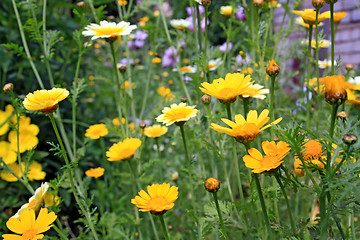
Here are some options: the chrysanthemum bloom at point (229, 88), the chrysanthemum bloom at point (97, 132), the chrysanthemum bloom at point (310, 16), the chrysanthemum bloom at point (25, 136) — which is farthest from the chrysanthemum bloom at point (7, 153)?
the chrysanthemum bloom at point (310, 16)

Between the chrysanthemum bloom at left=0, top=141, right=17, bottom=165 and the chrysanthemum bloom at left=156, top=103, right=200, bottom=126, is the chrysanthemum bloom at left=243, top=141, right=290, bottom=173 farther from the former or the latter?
the chrysanthemum bloom at left=0, top=141, right=17, bottom=165

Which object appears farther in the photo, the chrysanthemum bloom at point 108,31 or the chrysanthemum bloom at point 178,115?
the chrysanthemum bloom at point 108,31

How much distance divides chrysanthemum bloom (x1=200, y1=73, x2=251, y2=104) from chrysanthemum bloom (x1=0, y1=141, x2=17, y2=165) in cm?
93

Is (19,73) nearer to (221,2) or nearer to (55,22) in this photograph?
(55,22)

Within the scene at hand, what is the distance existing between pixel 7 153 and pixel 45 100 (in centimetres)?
72

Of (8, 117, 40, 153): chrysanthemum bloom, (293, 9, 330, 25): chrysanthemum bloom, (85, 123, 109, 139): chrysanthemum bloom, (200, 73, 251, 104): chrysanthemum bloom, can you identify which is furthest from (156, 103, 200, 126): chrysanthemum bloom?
(8, 117, 40, 153): chrysanthemum bloom

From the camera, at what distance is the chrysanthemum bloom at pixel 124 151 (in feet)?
2.50

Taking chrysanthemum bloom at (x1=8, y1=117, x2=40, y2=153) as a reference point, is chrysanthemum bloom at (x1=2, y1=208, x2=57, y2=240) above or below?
above

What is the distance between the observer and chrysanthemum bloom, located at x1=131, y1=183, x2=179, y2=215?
0.56 meters

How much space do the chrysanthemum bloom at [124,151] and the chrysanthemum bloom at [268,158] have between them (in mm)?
326

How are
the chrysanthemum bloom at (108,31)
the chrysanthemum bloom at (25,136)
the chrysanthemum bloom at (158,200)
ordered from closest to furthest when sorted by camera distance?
the chrysanthemum bloom at (158,200) → the chrysanthemum bloom at (108,31) → the chrysanthemum bloom at (25,136)

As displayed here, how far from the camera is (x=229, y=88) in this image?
0.60 meters

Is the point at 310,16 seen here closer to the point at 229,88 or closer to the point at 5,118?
the point at 229,88

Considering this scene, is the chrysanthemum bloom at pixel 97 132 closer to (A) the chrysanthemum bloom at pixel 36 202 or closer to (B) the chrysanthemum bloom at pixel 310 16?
(A) the chrysanthemum bloom at pixel 36 202
